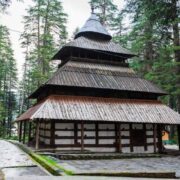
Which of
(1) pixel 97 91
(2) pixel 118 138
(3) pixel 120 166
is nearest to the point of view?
(3) pixel 120 166

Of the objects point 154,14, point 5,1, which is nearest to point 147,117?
point 154,14

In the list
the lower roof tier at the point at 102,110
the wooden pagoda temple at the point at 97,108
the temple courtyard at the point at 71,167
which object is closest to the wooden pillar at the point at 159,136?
the wooden pagoda temple at the point at 97,108

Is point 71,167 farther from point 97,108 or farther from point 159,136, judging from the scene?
point 159,136

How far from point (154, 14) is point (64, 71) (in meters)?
10.00

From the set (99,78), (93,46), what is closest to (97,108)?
(99,78)

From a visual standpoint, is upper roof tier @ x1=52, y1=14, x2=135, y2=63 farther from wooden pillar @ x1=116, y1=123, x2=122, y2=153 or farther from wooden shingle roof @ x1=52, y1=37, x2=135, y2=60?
wooden pillar @ x1=116, y1=123, x2=122, y2=153

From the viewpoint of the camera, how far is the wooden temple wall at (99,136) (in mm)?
19422

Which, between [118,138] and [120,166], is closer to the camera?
[120,166]

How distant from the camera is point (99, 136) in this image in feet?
66.7

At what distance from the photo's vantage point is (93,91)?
21156 millimetres

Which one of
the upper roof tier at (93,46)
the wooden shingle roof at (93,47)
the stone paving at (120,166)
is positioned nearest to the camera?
the stone paving at (120,166)

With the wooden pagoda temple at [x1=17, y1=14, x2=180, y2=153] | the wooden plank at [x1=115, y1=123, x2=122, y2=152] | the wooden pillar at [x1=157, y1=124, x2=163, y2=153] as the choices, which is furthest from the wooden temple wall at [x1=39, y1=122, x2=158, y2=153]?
the wooden pillar at [x1=157, y1=124, x2=163, y2=153]

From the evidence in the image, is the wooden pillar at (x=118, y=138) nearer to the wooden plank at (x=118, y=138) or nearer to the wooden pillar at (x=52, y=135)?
the wooden plank at (x=118, y=138)

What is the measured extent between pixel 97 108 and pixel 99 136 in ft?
7.40
